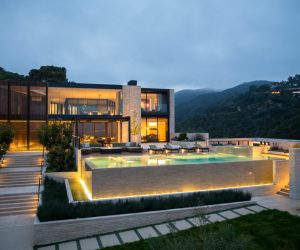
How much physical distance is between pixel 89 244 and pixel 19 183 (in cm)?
706

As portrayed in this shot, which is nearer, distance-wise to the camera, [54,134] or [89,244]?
[89,244]

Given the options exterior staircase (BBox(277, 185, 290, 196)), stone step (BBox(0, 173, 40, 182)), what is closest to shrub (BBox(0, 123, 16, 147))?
stone step (BBox(0, 173, 40, 182))

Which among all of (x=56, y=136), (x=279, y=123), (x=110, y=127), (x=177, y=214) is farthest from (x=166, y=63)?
(x=177, y=214)

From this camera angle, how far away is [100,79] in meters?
129

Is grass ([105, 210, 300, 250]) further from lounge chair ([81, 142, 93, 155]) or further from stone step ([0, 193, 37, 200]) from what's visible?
lounge chair ([81, 142, 93, 155])

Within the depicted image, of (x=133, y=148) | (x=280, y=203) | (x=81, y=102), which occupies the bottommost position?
(x=280, y=203)

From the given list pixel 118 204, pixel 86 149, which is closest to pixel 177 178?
pixel 118 204

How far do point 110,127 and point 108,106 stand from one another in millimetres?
2167

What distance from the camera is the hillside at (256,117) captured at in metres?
34.0

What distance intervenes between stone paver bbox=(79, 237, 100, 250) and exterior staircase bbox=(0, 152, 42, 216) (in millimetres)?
3402

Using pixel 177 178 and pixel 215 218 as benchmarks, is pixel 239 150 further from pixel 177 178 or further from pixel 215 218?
pixel 215 218

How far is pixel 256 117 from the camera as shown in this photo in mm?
39719

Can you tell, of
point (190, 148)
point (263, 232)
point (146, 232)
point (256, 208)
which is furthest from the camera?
point (190, 148)

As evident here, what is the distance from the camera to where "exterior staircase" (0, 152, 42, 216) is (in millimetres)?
11430
